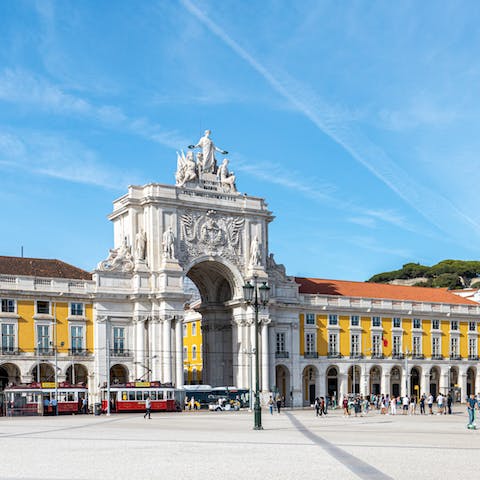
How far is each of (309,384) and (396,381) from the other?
11.0 meters

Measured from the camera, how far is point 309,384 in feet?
308

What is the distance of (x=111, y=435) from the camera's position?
3722cm

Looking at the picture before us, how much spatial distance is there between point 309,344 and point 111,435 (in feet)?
184

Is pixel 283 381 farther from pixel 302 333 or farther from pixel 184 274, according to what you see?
pixel 184 274

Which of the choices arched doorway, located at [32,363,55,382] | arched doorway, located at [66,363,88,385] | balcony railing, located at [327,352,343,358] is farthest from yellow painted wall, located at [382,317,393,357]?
arched doorway, located at [32,363,55,382]

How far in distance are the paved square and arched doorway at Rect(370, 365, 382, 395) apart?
57.7 m

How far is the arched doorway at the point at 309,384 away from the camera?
9289 cm

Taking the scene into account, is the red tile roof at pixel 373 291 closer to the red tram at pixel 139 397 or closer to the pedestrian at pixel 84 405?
the red tram at pixel 139 397

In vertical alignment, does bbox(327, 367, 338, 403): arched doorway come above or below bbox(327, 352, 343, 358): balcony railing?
below

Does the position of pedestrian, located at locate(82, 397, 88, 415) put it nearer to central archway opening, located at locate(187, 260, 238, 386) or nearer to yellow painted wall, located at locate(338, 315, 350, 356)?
central archway opening, located at locate(187, 260, 238, 386)

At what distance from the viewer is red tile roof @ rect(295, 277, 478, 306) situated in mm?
97562

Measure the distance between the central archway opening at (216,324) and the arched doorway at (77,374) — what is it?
15147 millimetres

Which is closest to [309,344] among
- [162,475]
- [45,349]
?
[45,349]

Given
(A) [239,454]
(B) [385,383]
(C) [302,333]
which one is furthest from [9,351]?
(A) [239,454]
